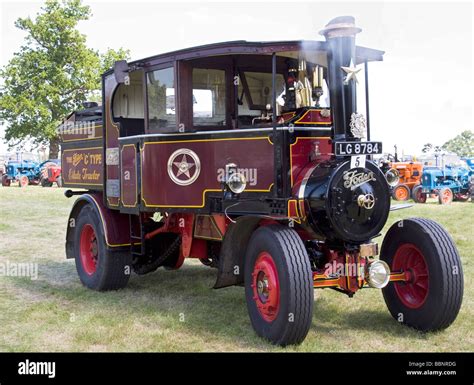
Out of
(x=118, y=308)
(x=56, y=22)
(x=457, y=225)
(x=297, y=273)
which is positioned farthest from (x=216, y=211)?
(x=56, y=22)

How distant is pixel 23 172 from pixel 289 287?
3024 centimetres

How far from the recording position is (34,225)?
13.6 m

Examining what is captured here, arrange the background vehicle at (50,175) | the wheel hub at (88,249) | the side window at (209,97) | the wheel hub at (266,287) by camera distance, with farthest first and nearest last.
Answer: the background vehicle at (50,175) < the wheel hub at (88,249) < the side window at (209,97) < the wheel hub at (266,287)

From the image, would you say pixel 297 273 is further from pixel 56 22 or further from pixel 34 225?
pixel 56 22

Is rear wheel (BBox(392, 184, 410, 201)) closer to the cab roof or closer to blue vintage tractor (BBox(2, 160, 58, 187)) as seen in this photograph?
the cab roof

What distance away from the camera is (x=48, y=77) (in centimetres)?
3778

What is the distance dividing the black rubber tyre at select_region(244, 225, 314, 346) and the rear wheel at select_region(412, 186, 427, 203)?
1658 cm

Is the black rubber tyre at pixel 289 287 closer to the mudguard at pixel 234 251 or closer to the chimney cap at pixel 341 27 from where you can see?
the mudguard at pixel 234 251

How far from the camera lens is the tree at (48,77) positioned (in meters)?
36.9

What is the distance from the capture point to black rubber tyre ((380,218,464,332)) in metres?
5.05

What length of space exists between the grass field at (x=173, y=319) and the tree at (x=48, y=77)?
30.3m

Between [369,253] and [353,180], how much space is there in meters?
0.65

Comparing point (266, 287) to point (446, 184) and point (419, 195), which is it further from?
point (446, 184)

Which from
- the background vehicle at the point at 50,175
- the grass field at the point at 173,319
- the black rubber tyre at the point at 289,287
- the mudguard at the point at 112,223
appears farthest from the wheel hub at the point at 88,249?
the background vehicle at the point at 50,175
